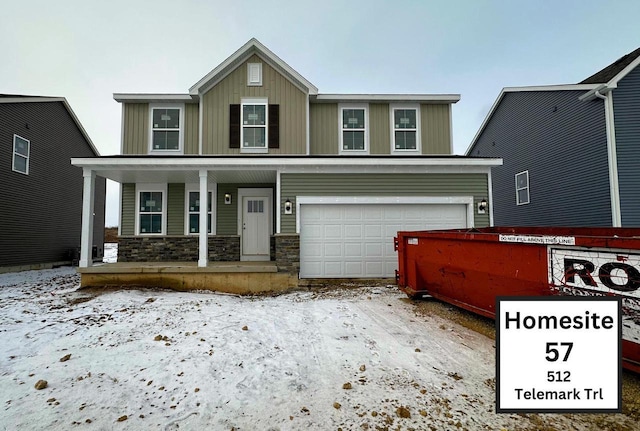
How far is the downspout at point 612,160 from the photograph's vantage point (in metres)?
8.73

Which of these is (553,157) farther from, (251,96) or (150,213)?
(150,213)

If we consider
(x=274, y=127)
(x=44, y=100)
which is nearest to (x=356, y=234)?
(x=274, y=127)

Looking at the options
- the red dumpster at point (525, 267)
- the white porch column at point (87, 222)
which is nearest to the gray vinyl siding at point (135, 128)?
the white porch column at point (87, 222)

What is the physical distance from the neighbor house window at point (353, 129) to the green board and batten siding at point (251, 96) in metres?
1.40

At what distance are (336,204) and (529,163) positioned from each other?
30.1 feet

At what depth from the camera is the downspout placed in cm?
873

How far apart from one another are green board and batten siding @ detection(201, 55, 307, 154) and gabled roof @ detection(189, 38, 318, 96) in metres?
0.13

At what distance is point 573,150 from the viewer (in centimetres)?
1016

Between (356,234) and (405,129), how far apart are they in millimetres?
4627

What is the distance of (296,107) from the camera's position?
31.7 feet

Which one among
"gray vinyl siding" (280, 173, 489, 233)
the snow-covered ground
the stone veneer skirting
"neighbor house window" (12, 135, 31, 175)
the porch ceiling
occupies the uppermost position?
"neighbor house window" (12, 135, 31, 175)

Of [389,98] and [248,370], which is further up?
[389,98]

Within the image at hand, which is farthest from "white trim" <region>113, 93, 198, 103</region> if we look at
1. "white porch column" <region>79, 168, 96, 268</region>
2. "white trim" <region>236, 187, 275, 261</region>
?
"white trim" <region>236, 187, 275, 261</region>

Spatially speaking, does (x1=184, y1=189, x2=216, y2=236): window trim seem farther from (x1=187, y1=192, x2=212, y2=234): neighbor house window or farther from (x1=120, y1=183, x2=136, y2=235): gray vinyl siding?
(x1=120, y1=183, x2=136, y2=235): gray vinyl siding
